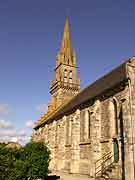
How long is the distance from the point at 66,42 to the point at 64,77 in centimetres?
1119

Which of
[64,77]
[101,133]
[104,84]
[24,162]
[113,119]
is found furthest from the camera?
[64,77]

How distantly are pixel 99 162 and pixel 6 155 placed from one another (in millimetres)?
10749

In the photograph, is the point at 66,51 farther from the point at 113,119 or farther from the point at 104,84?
the point at 113,119

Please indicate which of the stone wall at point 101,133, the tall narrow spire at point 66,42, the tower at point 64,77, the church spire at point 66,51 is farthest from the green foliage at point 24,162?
the tall narrow spire at point 66,42

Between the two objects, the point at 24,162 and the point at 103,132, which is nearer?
the point at 24,162

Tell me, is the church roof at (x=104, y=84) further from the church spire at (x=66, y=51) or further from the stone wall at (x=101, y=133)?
the church spire at (x=66, y=51)

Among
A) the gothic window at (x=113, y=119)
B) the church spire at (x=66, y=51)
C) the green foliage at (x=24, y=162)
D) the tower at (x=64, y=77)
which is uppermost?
the church spire at (x=66, y=51)

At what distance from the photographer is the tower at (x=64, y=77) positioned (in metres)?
49.0

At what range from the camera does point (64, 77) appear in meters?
50.3

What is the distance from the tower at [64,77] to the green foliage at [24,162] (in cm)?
3052

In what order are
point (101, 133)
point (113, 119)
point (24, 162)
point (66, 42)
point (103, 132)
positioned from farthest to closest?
point (66, 42)
point (101, 133)
point (103, 132)
point (113, 119)
point (24, 162)

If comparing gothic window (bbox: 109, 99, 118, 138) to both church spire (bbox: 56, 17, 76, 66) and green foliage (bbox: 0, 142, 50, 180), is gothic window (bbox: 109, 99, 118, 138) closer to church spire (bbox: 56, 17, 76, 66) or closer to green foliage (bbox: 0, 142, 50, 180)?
green foliage (bbox: 0, 142, 50, 180)

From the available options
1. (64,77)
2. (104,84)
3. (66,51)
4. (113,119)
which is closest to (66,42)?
(66,51)

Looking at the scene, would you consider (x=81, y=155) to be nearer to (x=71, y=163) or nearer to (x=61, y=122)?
(x=71, y=163)
